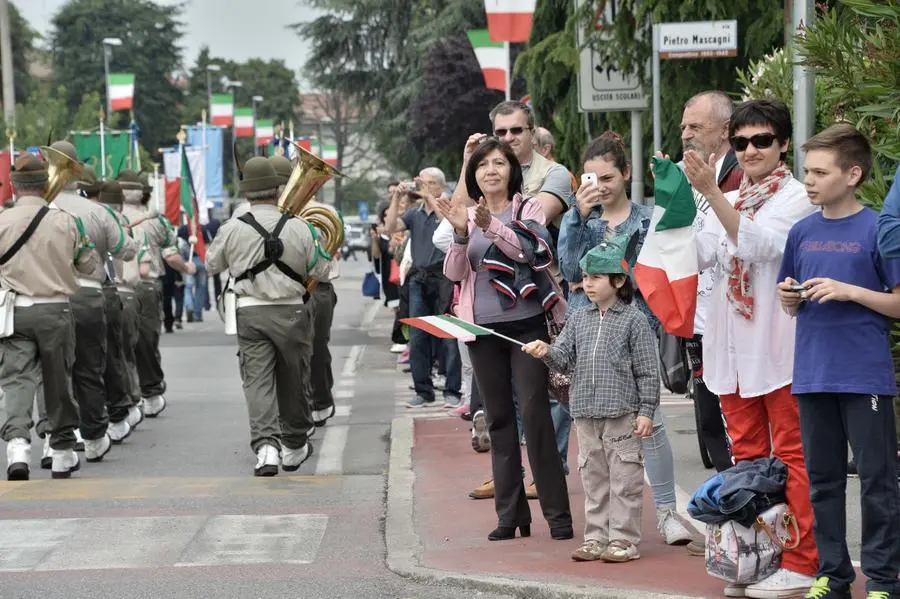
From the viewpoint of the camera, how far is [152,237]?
50.3ft

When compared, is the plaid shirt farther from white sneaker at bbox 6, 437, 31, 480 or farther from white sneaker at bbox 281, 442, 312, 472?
white sneaker at bbox 6, 437, 31, 480

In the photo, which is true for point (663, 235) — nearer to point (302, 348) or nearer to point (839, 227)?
point (839, 227)

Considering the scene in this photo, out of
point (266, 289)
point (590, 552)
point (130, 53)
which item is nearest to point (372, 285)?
point (266, 289)

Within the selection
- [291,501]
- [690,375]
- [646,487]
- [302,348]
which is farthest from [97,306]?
[690,375]

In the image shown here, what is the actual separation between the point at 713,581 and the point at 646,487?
267cm

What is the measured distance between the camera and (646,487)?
30.8 ft

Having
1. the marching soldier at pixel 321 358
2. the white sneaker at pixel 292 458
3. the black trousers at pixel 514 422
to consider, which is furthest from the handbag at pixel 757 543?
the marching soldier at pixel 321 358

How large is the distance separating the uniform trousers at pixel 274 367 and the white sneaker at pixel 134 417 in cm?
258

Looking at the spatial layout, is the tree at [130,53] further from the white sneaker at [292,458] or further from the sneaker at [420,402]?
the white sneaker at [292,458]

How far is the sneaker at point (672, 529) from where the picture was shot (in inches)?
299

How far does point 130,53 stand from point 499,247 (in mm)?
93424

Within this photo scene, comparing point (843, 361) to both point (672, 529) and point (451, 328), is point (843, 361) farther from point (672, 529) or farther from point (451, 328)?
point (451, 328)

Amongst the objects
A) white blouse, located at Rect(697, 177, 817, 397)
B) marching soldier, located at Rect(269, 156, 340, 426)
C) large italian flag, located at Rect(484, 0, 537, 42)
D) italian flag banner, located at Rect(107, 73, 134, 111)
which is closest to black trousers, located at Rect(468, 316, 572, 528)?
white blouse, located at Rect(697, 177, 817, 397)

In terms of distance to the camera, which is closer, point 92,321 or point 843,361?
point 843,361
